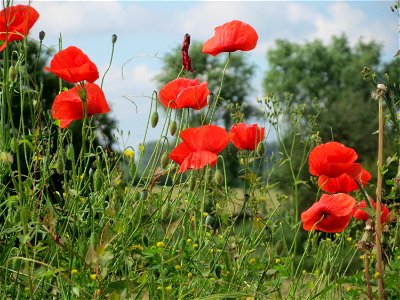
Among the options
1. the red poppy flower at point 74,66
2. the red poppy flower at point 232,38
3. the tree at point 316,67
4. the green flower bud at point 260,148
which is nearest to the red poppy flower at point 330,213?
the green flower bud at point 260,148

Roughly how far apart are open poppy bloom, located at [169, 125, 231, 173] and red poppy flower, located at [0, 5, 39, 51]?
54cm

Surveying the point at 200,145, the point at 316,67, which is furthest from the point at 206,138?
the point at 316,67

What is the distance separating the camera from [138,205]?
2242 millimetres

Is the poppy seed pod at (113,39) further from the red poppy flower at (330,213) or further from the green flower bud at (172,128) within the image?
the red poppy flower at (330,213)

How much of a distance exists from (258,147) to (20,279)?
0.91 metres

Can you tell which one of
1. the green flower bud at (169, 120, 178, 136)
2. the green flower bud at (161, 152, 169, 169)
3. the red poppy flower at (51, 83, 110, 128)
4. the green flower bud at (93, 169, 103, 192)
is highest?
the red poppy flower at (51, 83, 110, 128)

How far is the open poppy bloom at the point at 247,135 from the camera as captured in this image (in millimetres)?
2723

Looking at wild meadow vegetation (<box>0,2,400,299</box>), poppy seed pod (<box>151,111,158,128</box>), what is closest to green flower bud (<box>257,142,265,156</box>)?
wild meadow vegetation (<box>0,2,400,299</box>)

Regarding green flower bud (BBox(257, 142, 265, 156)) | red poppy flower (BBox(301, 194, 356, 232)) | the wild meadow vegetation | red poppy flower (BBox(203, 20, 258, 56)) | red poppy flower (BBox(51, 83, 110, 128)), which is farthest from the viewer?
green flower bud (BBox(257, 142, 265, 156))

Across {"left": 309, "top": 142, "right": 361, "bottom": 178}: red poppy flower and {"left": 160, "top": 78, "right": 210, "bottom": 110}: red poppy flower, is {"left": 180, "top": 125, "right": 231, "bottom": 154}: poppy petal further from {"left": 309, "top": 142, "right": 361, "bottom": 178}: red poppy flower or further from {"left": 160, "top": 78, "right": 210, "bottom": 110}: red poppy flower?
{"left": 309, "top": 142, "right": 361, "bottom": 178}: red poppy flower

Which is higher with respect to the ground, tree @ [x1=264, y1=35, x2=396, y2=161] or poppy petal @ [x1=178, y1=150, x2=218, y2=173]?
poppy petal @ [x1=178, y1=150, x2=218, y2=173]

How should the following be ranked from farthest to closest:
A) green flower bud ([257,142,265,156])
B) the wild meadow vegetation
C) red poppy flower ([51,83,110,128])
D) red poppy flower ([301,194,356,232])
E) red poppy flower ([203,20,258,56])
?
green flower bud ([257,142,265,156]) < red poppy flower ([203,20,258,56]) < red poppy flower ([301,194,356,232]) < red poppy flower ([51,83,110,128]) < the wild meadow vegetation

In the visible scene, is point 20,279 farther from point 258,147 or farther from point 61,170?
point 258,147

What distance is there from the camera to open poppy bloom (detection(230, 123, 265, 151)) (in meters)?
2.72
